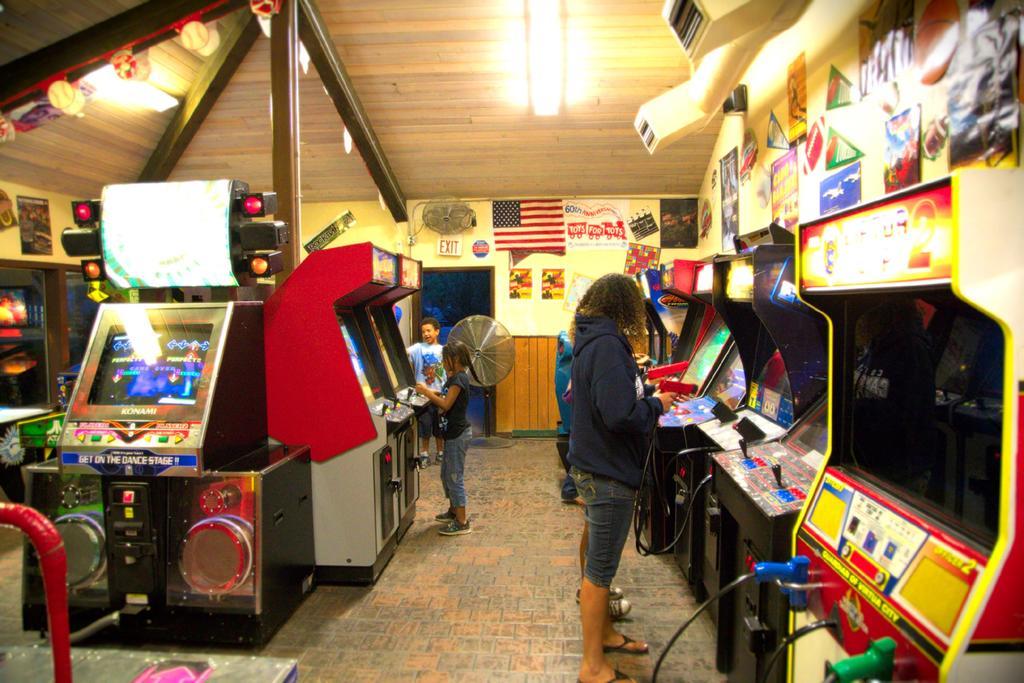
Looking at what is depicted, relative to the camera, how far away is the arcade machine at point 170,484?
8.91 ft

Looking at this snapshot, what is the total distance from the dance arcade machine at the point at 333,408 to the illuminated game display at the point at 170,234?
41cm

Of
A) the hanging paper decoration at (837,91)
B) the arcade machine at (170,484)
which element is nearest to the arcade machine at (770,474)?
the hanging paper decoration at (837,91)

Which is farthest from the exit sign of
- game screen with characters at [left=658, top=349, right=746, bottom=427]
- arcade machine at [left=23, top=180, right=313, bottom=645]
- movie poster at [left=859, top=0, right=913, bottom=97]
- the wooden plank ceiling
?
movie poster at [left=859, top=0, right=913, bottom=97]

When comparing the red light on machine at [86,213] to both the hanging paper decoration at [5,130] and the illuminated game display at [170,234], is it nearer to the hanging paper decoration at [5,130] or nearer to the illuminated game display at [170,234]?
the illuminated game display at [170,234]

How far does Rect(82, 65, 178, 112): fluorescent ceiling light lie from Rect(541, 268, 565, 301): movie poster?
427 cm

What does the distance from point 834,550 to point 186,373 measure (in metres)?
2.74

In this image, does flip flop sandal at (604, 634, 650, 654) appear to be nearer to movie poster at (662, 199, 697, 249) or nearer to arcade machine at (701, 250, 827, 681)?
arcade machine at (701, 250, 827, 681)

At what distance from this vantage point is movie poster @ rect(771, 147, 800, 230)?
397 centimetres

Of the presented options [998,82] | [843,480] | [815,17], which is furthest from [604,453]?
[815,17]

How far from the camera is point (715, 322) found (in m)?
4.15

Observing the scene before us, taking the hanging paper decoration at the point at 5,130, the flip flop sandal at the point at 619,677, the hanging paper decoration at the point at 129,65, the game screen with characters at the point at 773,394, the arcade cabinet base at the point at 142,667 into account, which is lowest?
the flip flop sandal at the point at 619,677

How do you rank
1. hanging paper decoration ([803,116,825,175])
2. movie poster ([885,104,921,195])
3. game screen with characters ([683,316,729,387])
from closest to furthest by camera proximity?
movie poster ([885,104,921,195]), hanging paper decoration ([803,116,825,175]), game screen with characters ([683,316,729,387])

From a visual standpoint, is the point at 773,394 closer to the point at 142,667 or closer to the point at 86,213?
the point at 142,667

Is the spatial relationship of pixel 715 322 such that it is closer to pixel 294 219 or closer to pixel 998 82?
pixel 998 82
